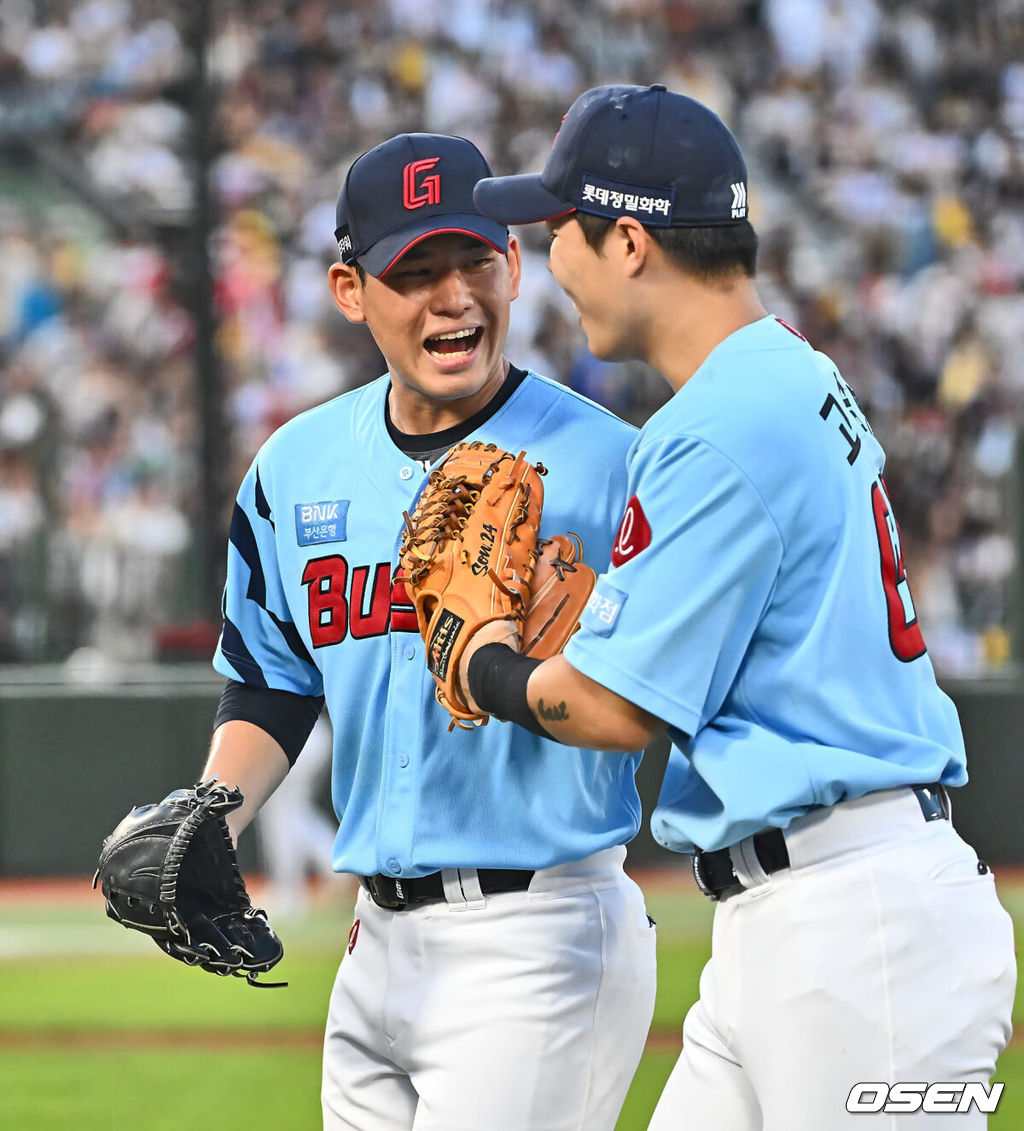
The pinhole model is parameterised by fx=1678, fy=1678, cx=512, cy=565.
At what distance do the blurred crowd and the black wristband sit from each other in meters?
7.11

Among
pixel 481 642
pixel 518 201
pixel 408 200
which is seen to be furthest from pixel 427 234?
pixel 481 642

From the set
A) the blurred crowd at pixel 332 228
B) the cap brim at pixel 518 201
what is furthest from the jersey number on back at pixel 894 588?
the blurred crowd at pixel 332 228

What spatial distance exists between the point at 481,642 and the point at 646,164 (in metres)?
0.67

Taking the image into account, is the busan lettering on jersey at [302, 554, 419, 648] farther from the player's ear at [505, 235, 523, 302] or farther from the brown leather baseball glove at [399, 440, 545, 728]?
the player's ear at [505, 235, 523, 302]

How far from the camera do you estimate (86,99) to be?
11.0 m

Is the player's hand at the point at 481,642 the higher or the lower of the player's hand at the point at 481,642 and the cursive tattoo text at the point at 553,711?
the higher

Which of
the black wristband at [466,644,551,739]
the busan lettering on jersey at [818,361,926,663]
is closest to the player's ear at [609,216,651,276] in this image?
the busan lettering on jersey at [818,361,926,663]

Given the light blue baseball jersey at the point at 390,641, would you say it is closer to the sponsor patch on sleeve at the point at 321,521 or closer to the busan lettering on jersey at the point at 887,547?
the sponsor patch on sleeve at the point at 321,521

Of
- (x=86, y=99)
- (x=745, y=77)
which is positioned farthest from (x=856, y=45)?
(x=86, y=99)

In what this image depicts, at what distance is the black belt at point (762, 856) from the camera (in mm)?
2184

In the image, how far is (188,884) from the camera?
256 centimetres

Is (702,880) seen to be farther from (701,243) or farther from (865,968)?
(701,243)

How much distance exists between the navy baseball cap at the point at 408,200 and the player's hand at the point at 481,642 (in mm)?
722

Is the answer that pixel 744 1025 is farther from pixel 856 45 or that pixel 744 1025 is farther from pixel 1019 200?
pixel 856 45
